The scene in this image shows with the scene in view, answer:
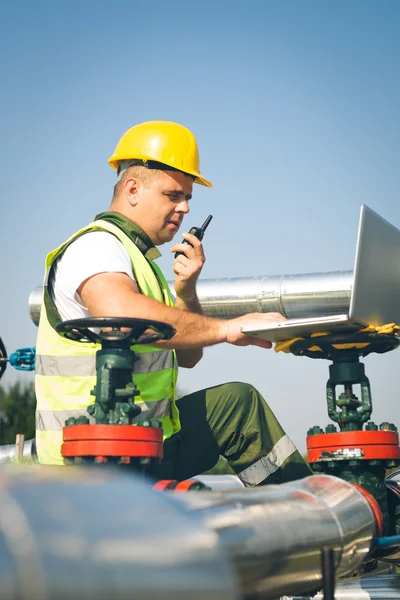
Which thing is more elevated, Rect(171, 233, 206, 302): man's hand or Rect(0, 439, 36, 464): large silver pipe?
Rect(171, 233, 206, 302): man's hand

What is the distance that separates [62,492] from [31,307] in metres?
4.00

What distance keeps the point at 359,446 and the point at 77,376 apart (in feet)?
2.94

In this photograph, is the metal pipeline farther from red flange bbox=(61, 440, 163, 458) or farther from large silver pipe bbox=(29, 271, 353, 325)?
large silver pipe bbox=(29, 271, 353, 325)

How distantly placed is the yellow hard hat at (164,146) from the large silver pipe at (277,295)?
4.63ft

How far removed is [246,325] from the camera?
2.48 meters

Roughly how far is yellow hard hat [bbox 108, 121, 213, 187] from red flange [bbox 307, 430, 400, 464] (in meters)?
1.26

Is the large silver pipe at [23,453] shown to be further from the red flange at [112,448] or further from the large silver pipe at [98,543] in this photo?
the large silver pipe at [98,543]

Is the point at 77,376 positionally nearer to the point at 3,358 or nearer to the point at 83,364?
the point at 83,364

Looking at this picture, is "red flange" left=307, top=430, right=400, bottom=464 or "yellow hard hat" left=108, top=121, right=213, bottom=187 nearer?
"red flange" left=307, top=430, right=400, bottom=464

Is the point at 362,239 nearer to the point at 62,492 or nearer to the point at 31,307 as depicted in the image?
the point at 62,492

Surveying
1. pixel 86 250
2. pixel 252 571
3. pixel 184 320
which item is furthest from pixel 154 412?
pixel 252 571

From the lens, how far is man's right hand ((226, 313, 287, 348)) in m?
2.47

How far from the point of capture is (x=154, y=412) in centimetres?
275

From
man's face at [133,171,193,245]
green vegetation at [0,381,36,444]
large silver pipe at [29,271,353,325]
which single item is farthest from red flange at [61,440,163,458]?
green vegetation at [0,381,36,444]
